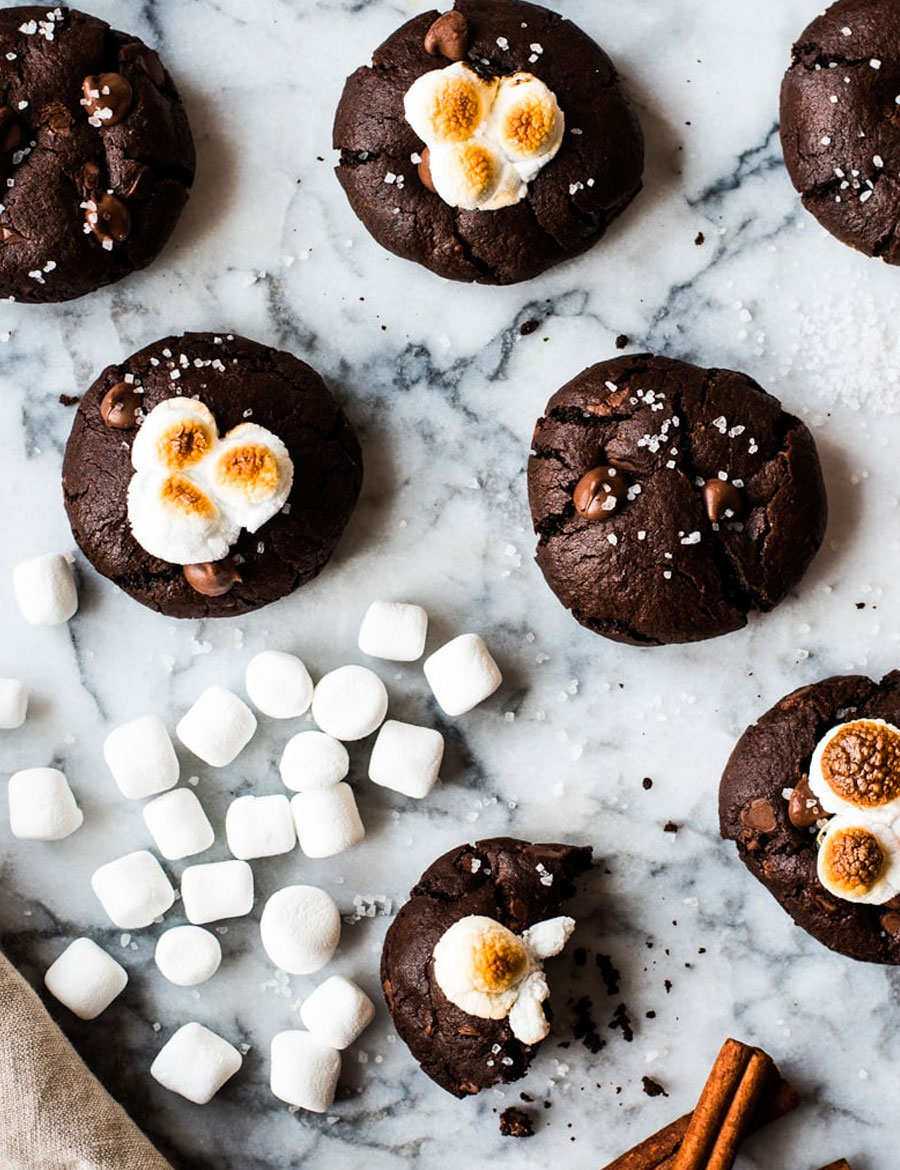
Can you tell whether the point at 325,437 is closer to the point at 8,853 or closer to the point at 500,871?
the point at 500,871

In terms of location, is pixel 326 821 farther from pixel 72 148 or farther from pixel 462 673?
pixel 72 148

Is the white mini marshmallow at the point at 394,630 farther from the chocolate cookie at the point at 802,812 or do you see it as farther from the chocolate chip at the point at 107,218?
the chocolate chip at the point at 107,218

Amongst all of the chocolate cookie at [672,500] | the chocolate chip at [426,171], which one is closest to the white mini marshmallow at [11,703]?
the chocolate cookie at [672,500]

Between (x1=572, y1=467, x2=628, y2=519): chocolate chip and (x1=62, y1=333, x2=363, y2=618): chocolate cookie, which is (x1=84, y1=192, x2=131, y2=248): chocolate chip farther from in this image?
(x1=572, y1=467, x2=628, y2=519): chocolate chip

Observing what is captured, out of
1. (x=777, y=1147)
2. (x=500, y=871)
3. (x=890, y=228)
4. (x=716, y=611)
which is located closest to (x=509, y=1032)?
(x=500, y=871)

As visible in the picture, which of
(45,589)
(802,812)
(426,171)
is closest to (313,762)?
(45,589)

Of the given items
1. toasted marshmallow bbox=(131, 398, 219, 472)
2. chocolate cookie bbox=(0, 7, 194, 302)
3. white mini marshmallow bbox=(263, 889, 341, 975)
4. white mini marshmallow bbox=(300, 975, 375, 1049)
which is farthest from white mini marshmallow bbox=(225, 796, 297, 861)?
chocolate cookie bbox=(0, 7, 194, 302)
